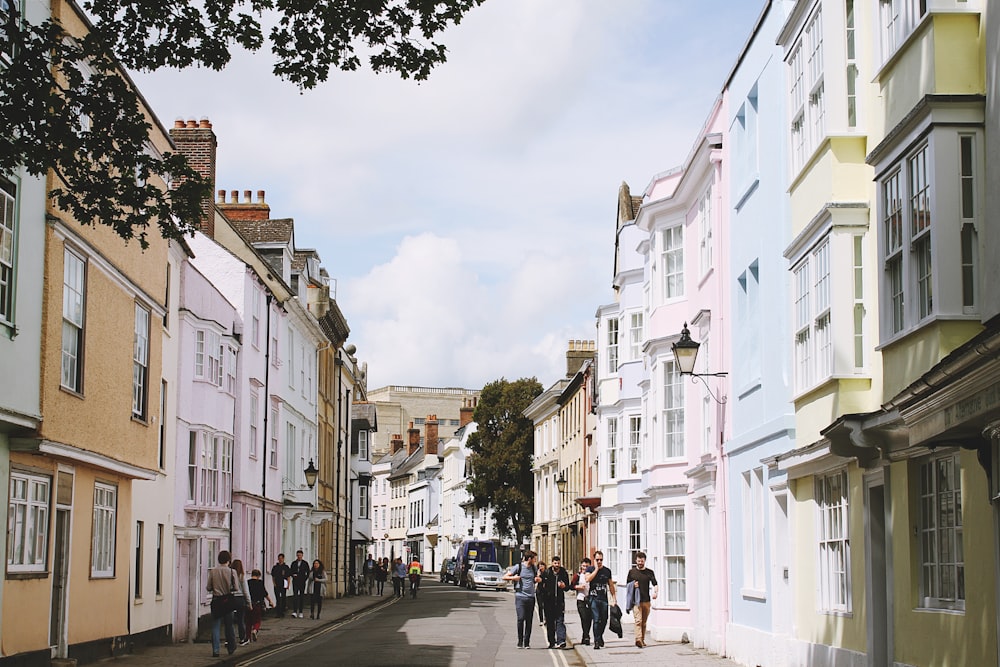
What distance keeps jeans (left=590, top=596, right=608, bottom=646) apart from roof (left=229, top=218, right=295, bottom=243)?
79.6 ft

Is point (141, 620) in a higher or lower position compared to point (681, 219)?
lower

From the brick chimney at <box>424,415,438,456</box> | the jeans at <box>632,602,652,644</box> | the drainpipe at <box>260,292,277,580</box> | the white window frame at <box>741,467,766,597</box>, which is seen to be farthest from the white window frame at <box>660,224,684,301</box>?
the brick chimney at <box>424,415,438,456</box>

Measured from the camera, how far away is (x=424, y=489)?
112 meters

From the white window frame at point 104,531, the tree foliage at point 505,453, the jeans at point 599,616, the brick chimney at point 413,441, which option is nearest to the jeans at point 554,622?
the jeans at point 599,616

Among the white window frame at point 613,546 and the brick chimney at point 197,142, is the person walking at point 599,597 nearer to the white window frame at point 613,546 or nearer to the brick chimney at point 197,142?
the white window frame at point 613,546

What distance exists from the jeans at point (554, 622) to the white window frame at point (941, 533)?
42.8ft

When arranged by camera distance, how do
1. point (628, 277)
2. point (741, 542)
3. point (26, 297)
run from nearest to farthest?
1. point (26, 297)
2. point (741, 542)
3. point (628, 277)

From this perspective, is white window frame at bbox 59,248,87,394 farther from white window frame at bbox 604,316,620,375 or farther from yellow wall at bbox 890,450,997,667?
white window frame at bbox 604,316,620,375

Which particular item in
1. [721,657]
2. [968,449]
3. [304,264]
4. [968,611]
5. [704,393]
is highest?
[304,264]

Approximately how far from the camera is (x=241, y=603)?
2367 centimetres

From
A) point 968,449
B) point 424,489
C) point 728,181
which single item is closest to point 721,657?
point 728,181

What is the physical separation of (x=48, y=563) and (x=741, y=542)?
10.9 meters

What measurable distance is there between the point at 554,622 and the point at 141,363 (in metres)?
9.32

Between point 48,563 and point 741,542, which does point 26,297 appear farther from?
point 741,542
